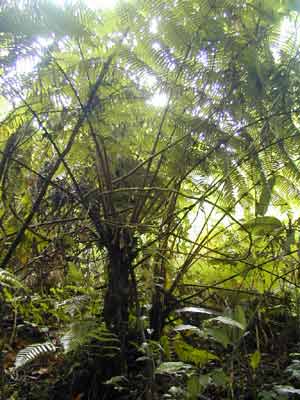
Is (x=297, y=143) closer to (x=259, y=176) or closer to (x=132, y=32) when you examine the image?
(x=259, y=176)

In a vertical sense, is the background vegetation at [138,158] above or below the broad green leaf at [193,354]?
above

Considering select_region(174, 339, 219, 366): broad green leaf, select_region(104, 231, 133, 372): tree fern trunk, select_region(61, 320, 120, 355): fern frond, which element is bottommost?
select_region(174, 339, 219, 366): broad green leaf

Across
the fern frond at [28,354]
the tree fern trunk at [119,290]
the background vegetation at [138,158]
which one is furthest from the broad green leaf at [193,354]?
the fern frond at [28,354]

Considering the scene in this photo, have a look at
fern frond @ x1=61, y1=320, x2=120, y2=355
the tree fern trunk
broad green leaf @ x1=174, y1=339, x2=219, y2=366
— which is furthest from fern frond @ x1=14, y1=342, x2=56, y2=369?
broad green leaf @ x1=174, y1=339, x2=219, y2=366

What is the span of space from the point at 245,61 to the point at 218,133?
0.29 m

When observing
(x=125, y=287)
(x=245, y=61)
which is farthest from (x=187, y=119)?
(x=125, y=287)

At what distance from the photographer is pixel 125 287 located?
1394mm

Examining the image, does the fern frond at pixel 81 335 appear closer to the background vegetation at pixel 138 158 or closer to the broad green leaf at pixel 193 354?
the background vegetation at pixel 138 158

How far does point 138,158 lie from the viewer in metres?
1.70

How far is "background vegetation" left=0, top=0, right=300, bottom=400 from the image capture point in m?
1.26

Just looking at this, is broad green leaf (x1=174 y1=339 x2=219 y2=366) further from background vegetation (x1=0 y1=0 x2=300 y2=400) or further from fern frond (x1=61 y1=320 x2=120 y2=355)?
fern frond (x1=61 y1=320 x2=120 y2=355)

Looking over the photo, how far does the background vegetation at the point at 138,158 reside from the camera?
49.6 inches

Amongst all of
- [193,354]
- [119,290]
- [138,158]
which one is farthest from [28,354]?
[138,158]

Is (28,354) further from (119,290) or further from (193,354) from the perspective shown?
(193,354)
